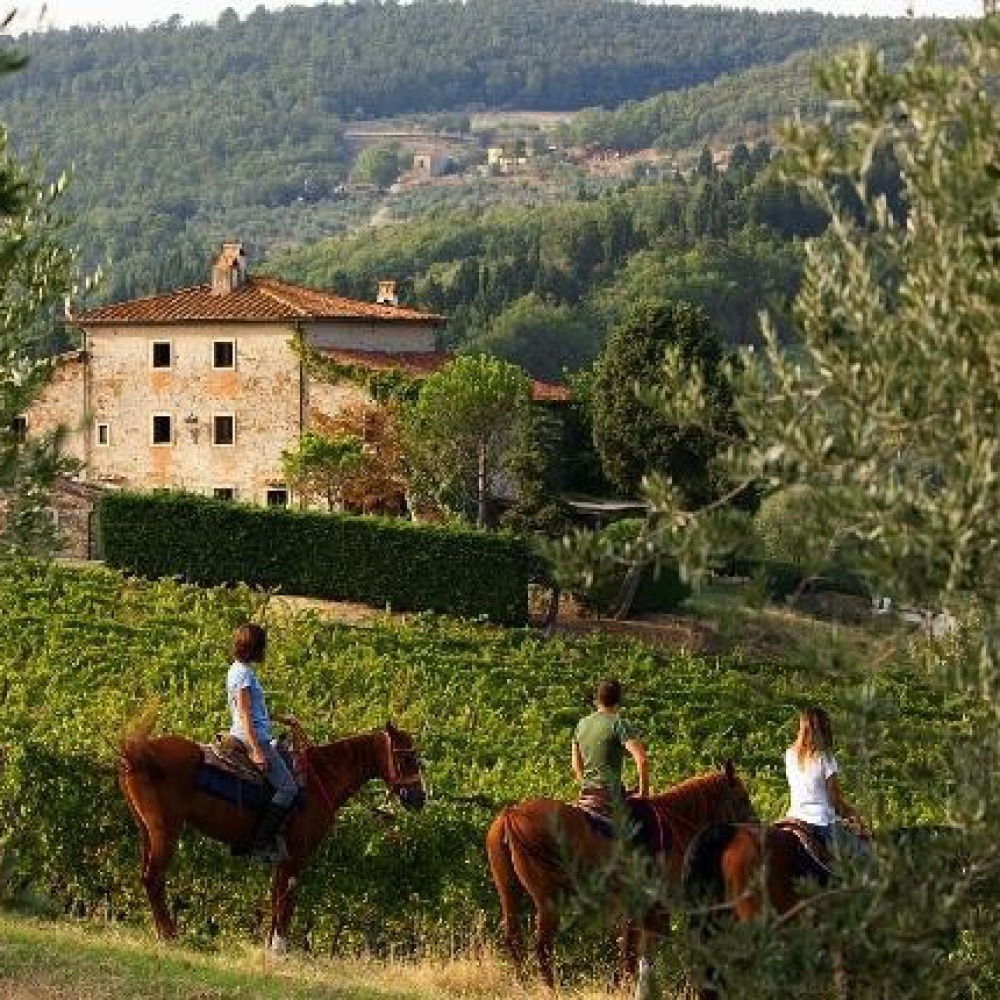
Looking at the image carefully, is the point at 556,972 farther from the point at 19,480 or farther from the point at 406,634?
the point at 406,634

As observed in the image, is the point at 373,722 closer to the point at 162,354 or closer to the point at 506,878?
the point at 506,878

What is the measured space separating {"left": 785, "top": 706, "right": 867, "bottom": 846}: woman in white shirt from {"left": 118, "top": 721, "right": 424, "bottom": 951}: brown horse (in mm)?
3775

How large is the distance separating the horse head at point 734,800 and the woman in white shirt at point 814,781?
4.64 ft

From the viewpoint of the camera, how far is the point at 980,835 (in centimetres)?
952

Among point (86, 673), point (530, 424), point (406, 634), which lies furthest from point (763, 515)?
point (86, 673)

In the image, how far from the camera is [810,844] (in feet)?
49.0

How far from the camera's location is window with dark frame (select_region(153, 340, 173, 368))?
220 ft

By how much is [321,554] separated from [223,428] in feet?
46.7

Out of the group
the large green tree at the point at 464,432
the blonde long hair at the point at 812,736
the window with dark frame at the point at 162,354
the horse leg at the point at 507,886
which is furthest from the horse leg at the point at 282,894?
the window with dark frame at the point at 162,354

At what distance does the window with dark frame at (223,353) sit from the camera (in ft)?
216

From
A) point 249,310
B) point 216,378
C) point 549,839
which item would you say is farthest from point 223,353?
point 549,839

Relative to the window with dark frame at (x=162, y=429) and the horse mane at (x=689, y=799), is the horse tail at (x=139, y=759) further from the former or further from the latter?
the window with dark frame at (x=162, y=429)

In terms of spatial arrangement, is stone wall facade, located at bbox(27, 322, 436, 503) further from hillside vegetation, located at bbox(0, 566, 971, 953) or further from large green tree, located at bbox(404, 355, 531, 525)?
hillside vegetation, located at bbox(0, 566, 971, 953)

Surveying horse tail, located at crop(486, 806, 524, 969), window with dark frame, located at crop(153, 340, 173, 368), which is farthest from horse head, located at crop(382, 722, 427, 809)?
window with dark frame, located at crop(153, 340, 173, 368)
